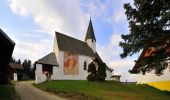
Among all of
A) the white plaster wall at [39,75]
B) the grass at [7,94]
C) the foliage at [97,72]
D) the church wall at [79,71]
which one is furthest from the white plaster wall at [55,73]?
the grass at [7,94]

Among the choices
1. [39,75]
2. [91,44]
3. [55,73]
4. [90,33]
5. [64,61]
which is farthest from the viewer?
[90,33]

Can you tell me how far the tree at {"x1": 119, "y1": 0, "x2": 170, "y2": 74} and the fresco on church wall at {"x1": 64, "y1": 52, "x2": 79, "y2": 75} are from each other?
1258 inches

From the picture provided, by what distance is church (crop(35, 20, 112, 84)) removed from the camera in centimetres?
5359

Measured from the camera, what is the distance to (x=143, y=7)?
80.7 feet

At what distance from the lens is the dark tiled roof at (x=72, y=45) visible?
5831 cm

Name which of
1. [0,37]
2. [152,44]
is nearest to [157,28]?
[152,44]

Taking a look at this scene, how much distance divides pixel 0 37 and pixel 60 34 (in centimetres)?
4750

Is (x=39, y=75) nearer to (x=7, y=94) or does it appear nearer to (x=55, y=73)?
(x=55, y=73)

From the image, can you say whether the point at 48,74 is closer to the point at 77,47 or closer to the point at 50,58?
the point at 50,58

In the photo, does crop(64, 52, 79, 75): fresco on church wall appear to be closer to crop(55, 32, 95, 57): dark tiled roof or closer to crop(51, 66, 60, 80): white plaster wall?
crop(55, 32, 95, 57): dark tiled roof

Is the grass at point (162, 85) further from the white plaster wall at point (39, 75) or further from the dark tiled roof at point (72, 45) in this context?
the dark tiled roof at point (72, 45)

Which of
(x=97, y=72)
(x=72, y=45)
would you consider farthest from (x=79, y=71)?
(x=97, y=72)

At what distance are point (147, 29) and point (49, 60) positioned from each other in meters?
32.3

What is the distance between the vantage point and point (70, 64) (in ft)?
192
